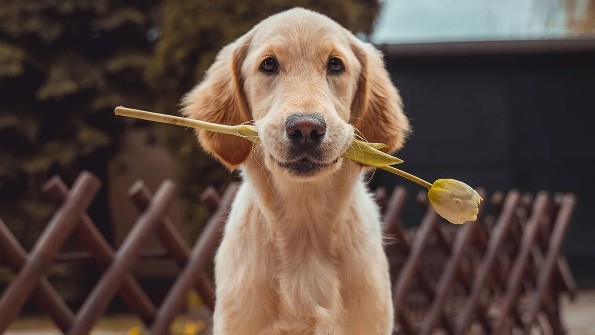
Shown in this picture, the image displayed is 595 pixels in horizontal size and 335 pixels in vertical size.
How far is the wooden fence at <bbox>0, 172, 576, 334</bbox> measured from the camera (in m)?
3.99

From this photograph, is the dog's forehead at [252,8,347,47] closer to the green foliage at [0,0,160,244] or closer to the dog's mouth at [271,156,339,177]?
the dog's mouth at [271,156,339,177]

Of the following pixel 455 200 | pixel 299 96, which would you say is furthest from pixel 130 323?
pixel 455 200

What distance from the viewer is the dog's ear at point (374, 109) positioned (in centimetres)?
313

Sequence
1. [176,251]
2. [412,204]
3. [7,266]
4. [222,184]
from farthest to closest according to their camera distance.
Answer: [412,204]
[222,184]
[176,251]
[7,266]

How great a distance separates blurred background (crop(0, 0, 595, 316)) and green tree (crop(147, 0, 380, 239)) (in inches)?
63.4

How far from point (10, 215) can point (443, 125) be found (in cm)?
612

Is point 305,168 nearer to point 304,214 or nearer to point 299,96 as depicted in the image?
point 299,96

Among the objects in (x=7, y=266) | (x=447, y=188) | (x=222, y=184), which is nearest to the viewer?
(x=447, y=188)

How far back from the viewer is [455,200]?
2400mm

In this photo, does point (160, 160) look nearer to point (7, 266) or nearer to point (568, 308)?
point (568, 308)

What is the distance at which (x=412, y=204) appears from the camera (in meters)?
12.6

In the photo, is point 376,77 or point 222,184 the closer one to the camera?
point 376,77

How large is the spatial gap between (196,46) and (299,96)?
6.08 meters

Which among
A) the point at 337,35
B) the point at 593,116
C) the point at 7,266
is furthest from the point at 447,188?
the point at 593,116
